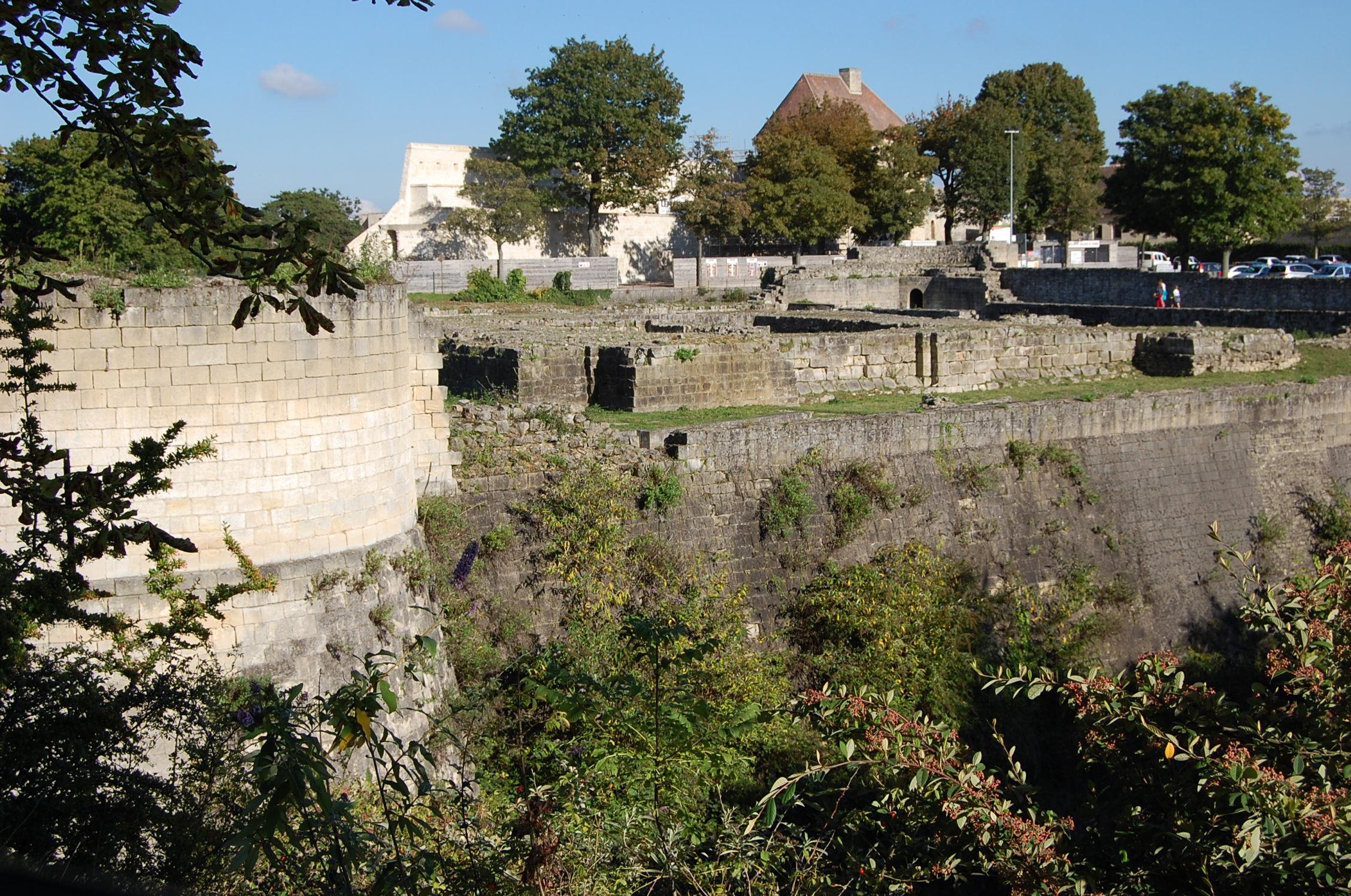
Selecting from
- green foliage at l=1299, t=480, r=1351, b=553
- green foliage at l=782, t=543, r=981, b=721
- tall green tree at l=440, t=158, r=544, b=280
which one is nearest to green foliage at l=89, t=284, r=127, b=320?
green foliage at l=782, t=543, r=981, b=721

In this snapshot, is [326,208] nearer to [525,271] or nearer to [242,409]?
[525,271]

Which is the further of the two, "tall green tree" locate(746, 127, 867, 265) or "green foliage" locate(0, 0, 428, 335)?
"tall green tree" locate(746, 127, 867, 265)

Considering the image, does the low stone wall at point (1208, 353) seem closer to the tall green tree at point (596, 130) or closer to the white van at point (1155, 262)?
the white van at point (1155, 262)

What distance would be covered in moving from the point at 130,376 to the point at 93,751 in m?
2.77

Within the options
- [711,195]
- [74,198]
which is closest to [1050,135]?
[711,195]

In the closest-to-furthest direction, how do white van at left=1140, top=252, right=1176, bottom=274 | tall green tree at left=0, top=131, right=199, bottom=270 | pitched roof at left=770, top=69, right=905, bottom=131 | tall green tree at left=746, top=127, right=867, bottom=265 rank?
tall green tree at left=0, top=131, right=199, bottom=270
white van at left=1140, top=252, right=1176, bottom=274
tall green tree at left=746, top=127, right=867, bottom=265
pitched roof at left=770, top=69, right=905, bottom=131

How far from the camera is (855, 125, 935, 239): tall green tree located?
49438mm

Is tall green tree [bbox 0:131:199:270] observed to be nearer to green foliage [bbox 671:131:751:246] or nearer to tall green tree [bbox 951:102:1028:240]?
→ green foliage [bbox 671:131:751:246]

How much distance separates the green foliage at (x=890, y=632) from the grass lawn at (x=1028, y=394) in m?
2.36

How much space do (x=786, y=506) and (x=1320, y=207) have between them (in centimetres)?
6265

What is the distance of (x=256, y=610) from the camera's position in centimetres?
771

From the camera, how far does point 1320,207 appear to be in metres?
63.7

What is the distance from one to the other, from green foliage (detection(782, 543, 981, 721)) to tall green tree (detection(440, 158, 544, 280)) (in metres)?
33.6

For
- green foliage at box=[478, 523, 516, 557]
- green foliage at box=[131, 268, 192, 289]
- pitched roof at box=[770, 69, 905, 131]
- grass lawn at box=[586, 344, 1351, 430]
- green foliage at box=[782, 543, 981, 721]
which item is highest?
pitched roof at box=[770, 69, 905, 131]
